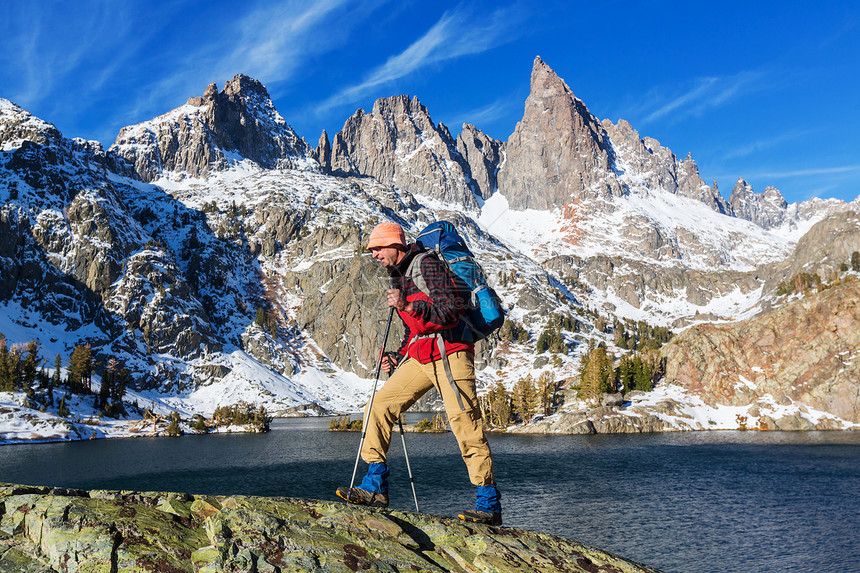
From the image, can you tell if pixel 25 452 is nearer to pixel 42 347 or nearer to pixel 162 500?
pixel 42 347

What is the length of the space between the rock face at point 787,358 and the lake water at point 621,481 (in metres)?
13.5

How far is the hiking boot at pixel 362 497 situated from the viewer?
29.1 feet

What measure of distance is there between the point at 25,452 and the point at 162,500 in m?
117

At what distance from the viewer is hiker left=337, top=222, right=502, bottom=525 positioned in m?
8.84

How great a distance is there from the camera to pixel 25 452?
98625mm

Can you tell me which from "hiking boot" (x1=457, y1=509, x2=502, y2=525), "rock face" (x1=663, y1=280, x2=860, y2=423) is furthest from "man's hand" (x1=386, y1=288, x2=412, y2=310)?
"rock face" (x1=663, y1=280, x2=860, y2=423)

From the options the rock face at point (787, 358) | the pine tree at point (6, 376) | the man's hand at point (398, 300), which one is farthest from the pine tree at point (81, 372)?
the man's hand at point (398, 300)

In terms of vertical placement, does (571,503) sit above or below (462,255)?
below

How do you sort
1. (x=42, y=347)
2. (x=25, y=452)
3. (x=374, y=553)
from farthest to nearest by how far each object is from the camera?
(x=42, y=347)
(x=25, y=452)
(x=374, y=553)

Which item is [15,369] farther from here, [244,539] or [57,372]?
[244,539]

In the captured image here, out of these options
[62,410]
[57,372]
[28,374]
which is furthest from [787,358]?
[57,372]

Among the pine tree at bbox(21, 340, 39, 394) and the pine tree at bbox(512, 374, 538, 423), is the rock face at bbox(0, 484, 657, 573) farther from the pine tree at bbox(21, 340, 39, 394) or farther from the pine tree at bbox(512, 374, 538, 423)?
the pine tree at bbox(21, 340, 39, 394)

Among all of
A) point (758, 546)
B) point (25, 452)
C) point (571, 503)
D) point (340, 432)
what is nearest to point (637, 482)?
point (571, 503)

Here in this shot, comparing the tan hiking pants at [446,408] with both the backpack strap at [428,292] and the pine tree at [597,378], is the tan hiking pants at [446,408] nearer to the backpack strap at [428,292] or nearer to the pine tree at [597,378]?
the backpack strap at [428,292]
